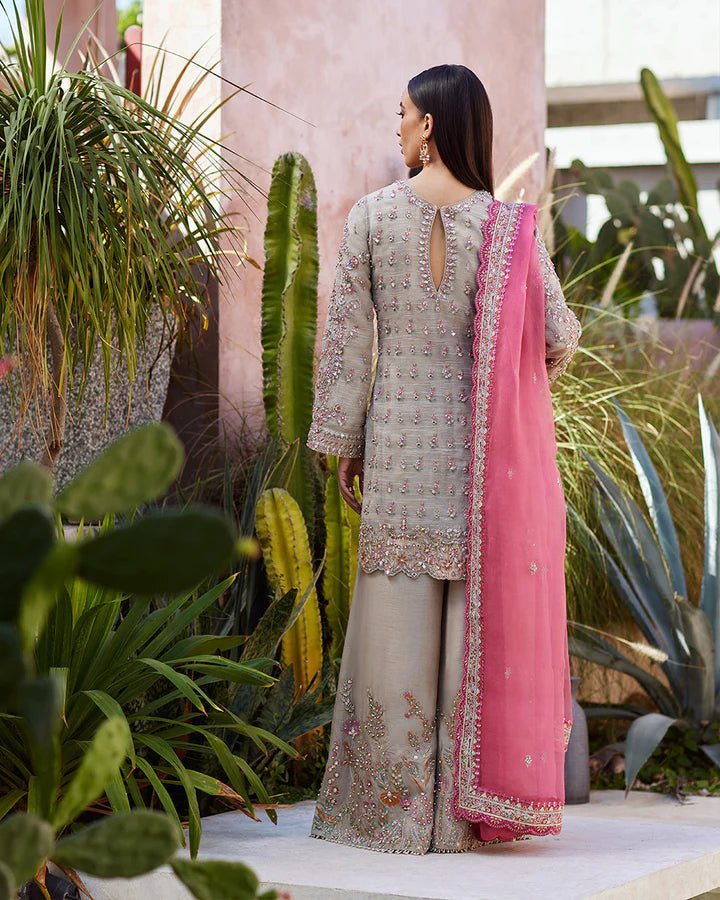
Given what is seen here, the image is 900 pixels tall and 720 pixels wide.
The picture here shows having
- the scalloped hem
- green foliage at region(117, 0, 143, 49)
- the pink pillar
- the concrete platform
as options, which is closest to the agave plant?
the concrete platform

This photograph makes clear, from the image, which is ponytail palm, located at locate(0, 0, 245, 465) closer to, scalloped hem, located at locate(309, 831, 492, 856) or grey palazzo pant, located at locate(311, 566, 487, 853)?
grey palazzo pant, located at locate(311, 566, 487, 853)

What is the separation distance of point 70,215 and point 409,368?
890 millimetres

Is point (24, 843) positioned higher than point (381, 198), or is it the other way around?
point (381, 198)

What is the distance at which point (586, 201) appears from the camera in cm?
1075

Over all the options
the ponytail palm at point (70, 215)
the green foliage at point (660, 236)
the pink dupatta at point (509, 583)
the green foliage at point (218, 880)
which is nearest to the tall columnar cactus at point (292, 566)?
the ponytail palm at point (70, 215)

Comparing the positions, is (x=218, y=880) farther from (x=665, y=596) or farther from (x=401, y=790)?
(x=665, y=596)

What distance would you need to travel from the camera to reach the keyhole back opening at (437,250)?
308 cm

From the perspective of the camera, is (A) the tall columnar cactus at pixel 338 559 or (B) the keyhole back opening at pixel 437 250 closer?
(B) the keyhole back opening at pixel 437 250

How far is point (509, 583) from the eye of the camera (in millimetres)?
2945

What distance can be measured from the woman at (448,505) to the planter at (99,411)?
1071 mm

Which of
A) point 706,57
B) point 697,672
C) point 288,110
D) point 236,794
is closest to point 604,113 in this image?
point 706,57

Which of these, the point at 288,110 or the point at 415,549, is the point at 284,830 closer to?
the point at 415,549

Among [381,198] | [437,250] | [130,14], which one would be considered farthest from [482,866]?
[130,14]

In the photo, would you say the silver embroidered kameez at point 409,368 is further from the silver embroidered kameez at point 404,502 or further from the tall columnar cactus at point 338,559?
the tall columnar cactus at point 338,559
